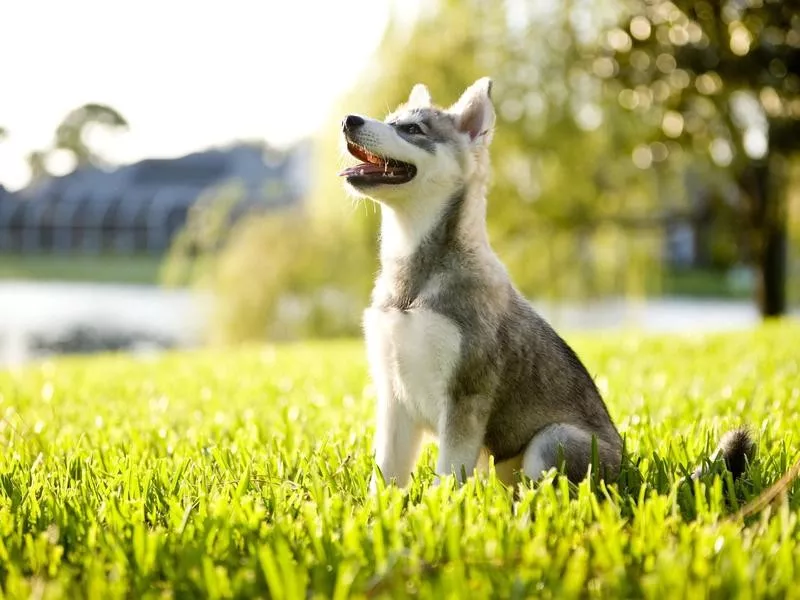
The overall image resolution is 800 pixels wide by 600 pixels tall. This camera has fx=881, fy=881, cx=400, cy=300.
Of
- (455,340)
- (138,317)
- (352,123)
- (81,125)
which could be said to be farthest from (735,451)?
(138,317)

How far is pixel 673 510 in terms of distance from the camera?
2.57 metres

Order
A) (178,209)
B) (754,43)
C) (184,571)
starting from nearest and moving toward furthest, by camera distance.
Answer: (184,571) → (754,43) → (178,209)

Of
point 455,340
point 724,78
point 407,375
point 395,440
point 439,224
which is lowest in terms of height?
point 395,440

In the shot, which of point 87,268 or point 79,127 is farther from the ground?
point 79,127

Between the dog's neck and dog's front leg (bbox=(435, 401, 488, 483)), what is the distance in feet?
2.00

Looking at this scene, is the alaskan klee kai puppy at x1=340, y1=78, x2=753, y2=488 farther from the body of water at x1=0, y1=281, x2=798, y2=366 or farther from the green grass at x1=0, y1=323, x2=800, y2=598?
the body of water at x1=0, y1=281, x2=798, y2=366

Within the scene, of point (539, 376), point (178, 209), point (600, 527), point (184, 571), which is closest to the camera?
point (184, 571)

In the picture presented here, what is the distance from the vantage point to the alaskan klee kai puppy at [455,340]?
2.98 m

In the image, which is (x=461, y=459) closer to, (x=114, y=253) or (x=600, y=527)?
(x=600, y=527)

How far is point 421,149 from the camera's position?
3.21 meters

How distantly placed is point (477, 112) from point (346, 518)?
5.46 ft

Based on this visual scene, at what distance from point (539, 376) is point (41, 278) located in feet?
153

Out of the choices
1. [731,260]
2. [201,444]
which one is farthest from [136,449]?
[731,260]

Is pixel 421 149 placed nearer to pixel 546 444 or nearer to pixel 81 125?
pixel 546 444
